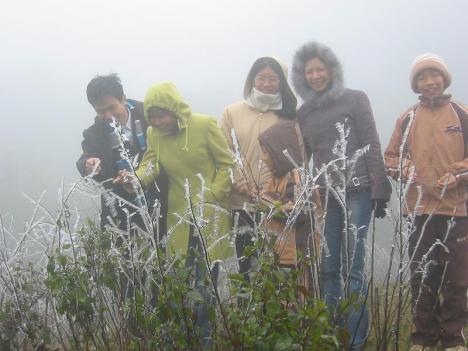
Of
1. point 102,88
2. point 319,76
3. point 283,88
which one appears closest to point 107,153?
point 102,88

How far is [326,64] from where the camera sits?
3.57 m

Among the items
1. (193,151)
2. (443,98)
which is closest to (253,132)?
(193,151)

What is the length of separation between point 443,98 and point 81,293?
2.48 metres

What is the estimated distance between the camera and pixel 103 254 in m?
2.15

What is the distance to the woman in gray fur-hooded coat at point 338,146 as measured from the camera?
316cm

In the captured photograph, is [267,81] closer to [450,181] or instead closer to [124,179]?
[450,181]

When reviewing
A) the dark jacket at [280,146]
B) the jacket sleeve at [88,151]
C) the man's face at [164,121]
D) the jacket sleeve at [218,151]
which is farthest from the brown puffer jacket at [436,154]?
the jacket sleeve at [88,151]

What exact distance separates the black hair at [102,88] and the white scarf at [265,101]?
2.97 feet

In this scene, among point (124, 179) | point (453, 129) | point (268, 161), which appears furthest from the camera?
point (268, 161)

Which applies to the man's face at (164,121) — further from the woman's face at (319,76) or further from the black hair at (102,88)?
the woman's face at (319,76)

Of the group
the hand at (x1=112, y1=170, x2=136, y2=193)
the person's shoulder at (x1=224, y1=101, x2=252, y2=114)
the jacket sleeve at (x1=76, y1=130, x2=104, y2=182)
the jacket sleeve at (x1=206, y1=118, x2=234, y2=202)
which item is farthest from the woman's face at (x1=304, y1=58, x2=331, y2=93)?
the jacket sleeve at (x1=76, y1=130, x2=104, y2=182)

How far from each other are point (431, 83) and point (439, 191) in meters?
0.69

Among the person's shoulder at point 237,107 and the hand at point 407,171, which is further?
Result: the person's shoulder at point 237,107

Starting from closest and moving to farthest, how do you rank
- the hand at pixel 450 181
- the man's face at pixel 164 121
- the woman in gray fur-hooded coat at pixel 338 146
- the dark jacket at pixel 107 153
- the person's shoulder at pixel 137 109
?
1. the hand at pixel 450 181
2. the woman in gray fur-hooded coat at pixel 338 146
3. the man's face at pixel 164 121
4. the dark jacket at pixel 107 153
5. the person's shoulder at pixel 137 109
